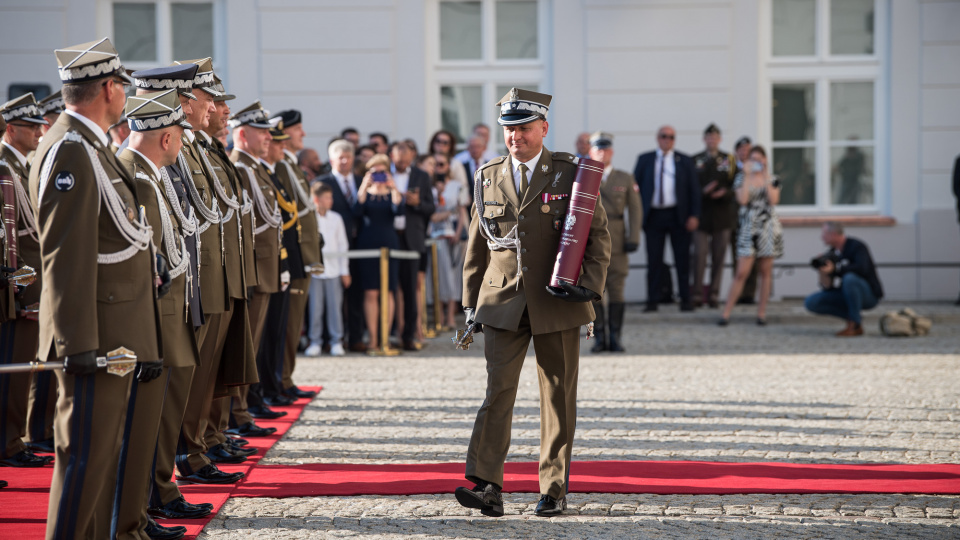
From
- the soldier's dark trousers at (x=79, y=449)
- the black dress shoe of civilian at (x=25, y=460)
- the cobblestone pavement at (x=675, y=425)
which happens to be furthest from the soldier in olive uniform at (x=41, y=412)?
the soldier's dark trousers at (x=79, y=449)

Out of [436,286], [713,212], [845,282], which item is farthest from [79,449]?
[713,212]

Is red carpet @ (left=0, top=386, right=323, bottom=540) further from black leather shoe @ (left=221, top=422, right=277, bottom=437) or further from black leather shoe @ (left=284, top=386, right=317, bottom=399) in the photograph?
black leather shoe @ (left=284, top=386, right=317, bottom=399)

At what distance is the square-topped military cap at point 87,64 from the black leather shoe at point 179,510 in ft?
6.29

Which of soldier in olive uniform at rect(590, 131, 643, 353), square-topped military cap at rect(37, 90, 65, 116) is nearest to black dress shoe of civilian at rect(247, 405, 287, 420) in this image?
square-topped military cap at rect(37, 90, 65, 116)

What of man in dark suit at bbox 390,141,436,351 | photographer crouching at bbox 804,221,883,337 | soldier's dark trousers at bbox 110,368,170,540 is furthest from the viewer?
photographer crouching at bbox 804,221,883,337

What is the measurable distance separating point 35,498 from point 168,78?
2.05 m

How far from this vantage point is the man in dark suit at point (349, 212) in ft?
34.0

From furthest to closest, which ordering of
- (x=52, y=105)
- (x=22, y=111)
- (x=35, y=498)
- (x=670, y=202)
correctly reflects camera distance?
1. (x=670, y=202)
2. (x=52, y=105)
3. (x=22, y=111)
4. (x=35, y=498)

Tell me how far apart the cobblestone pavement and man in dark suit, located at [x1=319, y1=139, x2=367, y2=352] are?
434 mm

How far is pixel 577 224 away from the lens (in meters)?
4.79

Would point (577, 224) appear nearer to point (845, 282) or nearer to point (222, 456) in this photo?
point (222, 456)

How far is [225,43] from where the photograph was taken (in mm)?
14141

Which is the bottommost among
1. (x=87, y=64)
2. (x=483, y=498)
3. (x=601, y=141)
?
(x=483, y=498)

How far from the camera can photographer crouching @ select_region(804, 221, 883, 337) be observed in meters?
11.6
